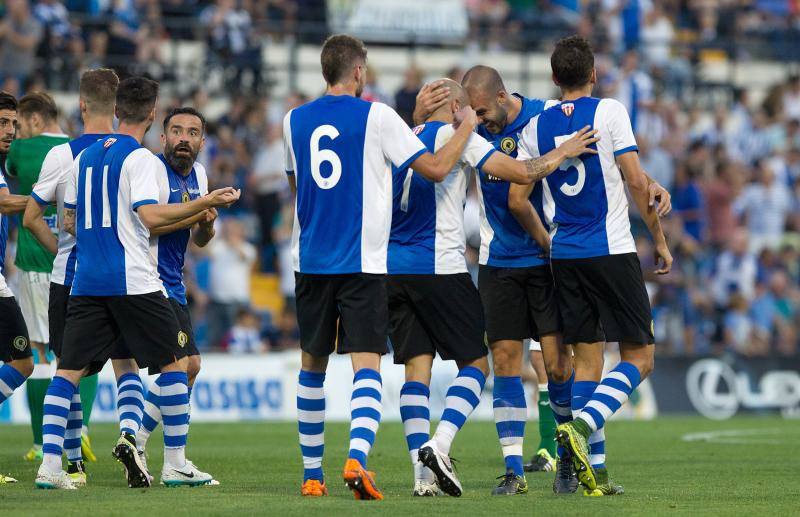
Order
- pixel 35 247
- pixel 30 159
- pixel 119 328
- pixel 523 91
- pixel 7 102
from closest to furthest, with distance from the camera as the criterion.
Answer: pixel 119 328, pixel 7 102, pixel 30 159, pixel 35 247, pixel 523 91

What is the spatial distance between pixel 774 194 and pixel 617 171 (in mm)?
15600

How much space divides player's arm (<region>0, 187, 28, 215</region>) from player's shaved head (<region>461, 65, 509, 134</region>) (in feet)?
11.3

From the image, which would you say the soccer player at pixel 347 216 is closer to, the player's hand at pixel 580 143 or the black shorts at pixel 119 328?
the player's hand at pixel 580 143

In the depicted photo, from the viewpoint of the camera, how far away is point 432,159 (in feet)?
27.6

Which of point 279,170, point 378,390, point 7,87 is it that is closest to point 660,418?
point 279,170

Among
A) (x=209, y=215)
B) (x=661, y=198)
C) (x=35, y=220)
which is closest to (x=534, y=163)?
(x=661, y=198)

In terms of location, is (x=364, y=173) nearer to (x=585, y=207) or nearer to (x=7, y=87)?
(x=585, y=207)

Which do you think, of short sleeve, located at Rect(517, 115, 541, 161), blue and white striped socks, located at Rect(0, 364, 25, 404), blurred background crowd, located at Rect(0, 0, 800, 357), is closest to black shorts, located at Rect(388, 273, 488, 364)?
short sleeve, located at Rect(517, 115, 541, 161)

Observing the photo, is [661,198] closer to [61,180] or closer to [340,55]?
[340,55]

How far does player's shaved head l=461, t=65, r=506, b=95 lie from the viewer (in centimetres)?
922

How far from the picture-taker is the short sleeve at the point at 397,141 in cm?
834

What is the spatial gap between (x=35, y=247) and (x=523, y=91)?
15.9 meters

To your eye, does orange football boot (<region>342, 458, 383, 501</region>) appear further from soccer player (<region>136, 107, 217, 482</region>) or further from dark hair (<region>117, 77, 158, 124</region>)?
dark hair (<region>117, 77, 158, 124</region>)

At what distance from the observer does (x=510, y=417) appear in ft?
29.6
